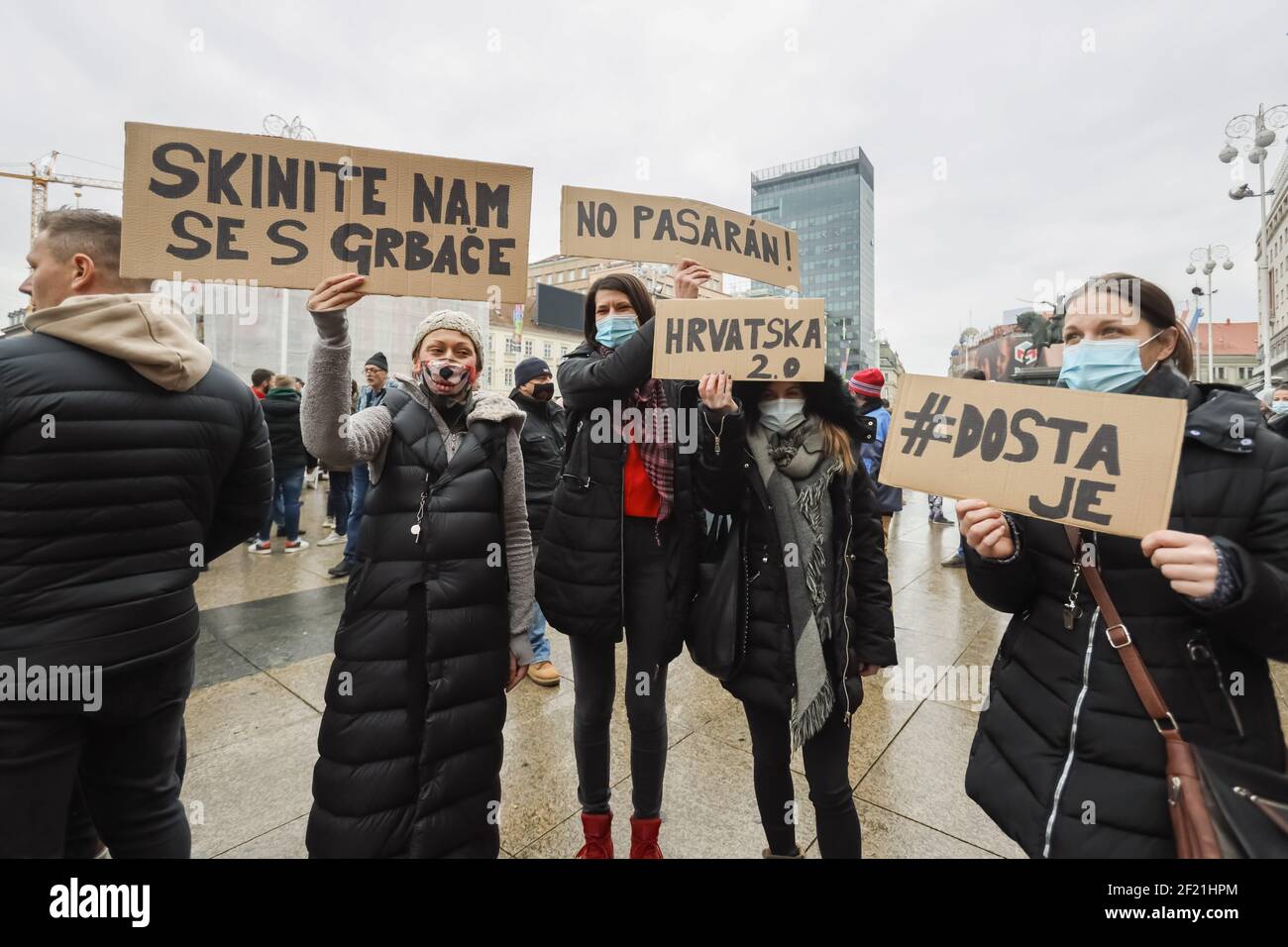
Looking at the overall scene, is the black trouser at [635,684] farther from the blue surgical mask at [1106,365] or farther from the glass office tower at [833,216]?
the glass office tower at [833,216]

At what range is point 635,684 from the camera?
7.22 ft

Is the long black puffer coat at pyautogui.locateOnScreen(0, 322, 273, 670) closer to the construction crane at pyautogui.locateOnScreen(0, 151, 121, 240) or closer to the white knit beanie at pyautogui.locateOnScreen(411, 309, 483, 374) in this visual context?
the white knit beanie at pyautogui.locateOnScreen(411, 309, 483, 374)

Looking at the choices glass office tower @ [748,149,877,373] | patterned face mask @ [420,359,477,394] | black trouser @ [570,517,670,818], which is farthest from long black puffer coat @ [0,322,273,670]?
glass office tower @ [748,149,877,373]

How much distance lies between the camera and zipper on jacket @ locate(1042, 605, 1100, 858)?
1.41m

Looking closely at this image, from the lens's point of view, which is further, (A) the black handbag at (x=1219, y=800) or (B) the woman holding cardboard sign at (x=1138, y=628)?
(B) the woman holding cardboard sign at (x=1138, y=628)

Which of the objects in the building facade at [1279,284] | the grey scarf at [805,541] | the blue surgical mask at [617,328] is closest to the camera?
the grey scarf at [805,541]

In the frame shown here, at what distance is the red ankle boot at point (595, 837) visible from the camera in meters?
2.25

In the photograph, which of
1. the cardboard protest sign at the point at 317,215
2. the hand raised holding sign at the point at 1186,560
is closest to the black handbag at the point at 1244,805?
the hand raised holding sign at the point at 1186,560

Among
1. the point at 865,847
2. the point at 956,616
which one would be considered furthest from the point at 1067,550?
the point at 956,616

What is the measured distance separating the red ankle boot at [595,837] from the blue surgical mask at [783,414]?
65.6 inches

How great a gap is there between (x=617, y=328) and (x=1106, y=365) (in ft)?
5.24

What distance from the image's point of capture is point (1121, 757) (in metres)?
1.36

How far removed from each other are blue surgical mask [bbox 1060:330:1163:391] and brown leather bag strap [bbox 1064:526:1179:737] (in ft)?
1.59
